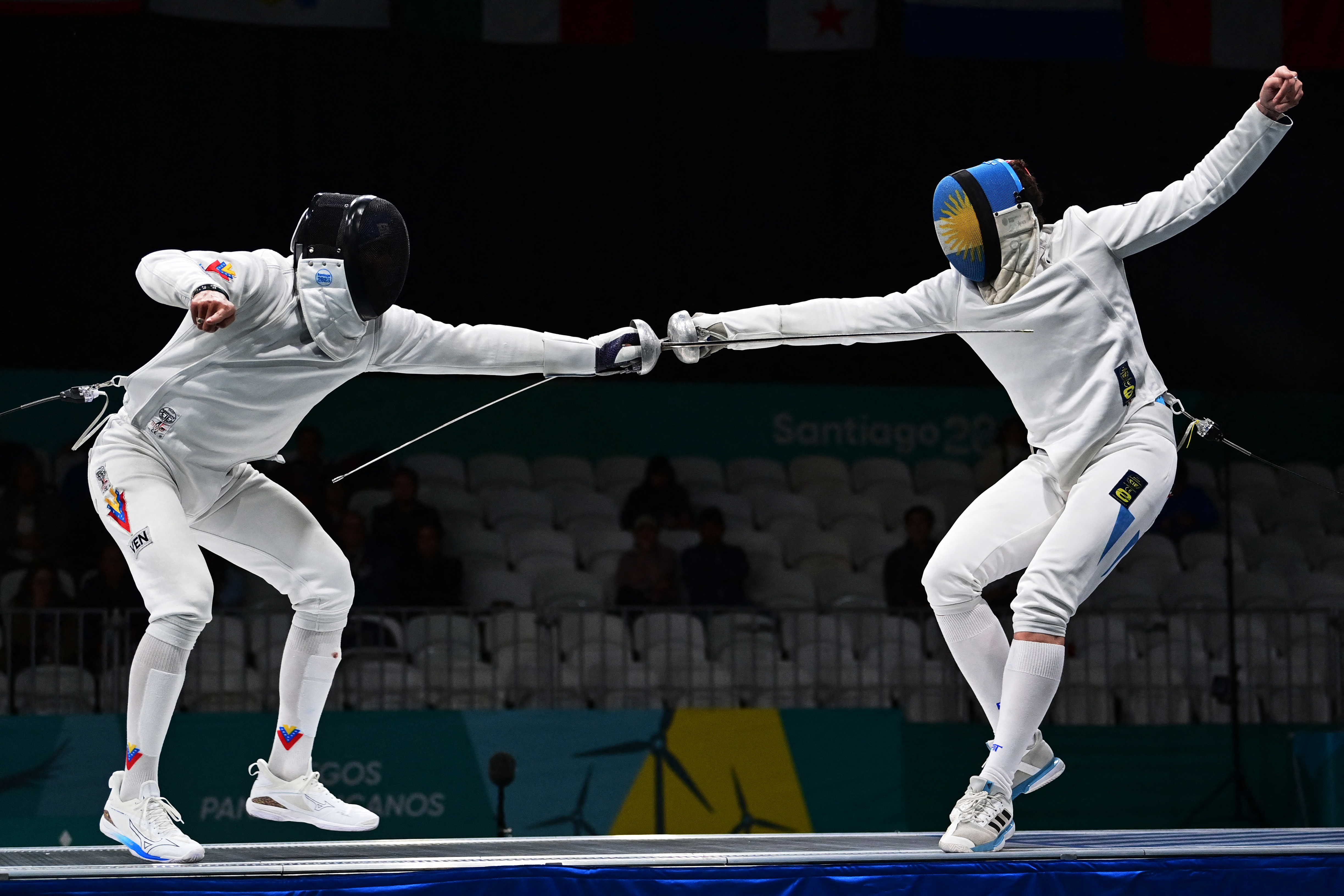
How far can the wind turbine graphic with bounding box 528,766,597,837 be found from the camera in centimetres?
651

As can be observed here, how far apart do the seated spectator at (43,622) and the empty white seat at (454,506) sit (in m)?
1.99

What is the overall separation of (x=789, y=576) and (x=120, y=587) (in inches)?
136

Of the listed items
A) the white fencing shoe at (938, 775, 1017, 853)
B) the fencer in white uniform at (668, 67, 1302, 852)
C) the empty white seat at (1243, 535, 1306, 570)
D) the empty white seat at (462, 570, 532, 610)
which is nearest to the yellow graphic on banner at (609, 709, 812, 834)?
the empty white seat at (462, 570, 532, 610)

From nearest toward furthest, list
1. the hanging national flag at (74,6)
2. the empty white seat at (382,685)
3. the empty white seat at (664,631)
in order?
the empty white seat at (382,685) < the empty white seat at (664,631) < the hanging national flag at (74,6)

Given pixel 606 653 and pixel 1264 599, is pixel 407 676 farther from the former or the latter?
pixel 1264 599

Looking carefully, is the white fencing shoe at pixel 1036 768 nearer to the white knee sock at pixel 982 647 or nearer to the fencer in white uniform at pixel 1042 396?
the fencer in white uniform at pixel 1042 396

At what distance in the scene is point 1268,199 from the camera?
408 inches

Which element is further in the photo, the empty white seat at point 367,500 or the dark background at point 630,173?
the dark background at point 630,173

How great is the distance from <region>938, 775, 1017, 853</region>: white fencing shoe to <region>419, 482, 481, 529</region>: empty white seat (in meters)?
4.79

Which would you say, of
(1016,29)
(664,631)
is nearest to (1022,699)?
(664,631)

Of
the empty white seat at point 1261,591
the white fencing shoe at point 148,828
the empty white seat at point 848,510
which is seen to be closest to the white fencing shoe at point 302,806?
the white fencing shoe at point 148,828

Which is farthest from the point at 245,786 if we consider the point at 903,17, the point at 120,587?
the point at 903,17

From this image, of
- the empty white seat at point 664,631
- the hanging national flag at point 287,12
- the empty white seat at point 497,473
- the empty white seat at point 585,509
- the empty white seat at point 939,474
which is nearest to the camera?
the empty white seat at point 664,631

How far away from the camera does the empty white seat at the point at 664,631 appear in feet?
23.3
